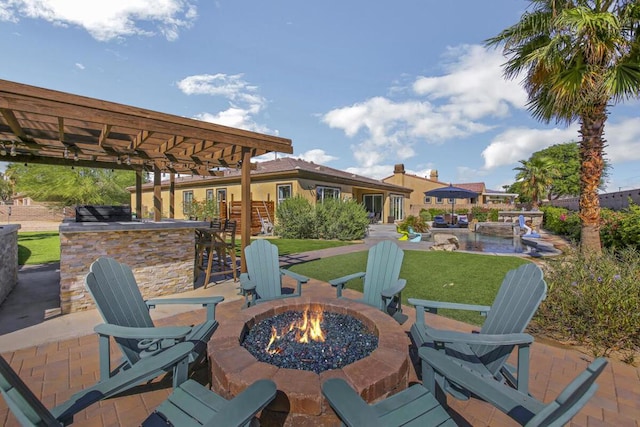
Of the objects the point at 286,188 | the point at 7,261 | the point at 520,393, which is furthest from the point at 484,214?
the point at 7,261

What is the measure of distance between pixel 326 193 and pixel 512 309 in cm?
1560

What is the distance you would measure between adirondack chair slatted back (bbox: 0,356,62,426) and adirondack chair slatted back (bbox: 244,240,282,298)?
2756mm

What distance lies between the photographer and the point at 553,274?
4.22m

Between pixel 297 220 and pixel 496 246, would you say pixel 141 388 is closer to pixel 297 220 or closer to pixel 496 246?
pixel 297 220

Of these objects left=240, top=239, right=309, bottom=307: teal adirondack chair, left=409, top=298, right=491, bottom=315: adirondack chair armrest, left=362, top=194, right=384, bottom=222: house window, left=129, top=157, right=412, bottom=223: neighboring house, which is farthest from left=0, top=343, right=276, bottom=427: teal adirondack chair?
left=362, top=194, right=384, bottom=222: house window

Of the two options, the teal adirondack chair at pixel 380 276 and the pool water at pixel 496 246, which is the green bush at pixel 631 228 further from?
the teal adirondack chair at pixel 380 276

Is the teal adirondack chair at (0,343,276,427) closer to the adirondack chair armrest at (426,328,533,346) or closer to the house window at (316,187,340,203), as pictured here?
the adirondack chair armrest at (426,328,533,346)

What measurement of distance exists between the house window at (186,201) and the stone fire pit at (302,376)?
63.3ft

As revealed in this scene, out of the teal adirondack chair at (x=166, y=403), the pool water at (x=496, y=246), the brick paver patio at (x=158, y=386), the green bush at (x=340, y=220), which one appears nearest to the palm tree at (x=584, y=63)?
the pool water at (x=496, y=246)

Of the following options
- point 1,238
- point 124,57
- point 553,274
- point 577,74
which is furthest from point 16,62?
point 577,74

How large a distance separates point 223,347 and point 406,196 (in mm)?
27098

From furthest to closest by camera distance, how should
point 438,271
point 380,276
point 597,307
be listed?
point 438,271 → point 380,276 → point 597,307

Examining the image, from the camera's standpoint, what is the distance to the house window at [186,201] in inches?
786

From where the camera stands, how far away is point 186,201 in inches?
846
